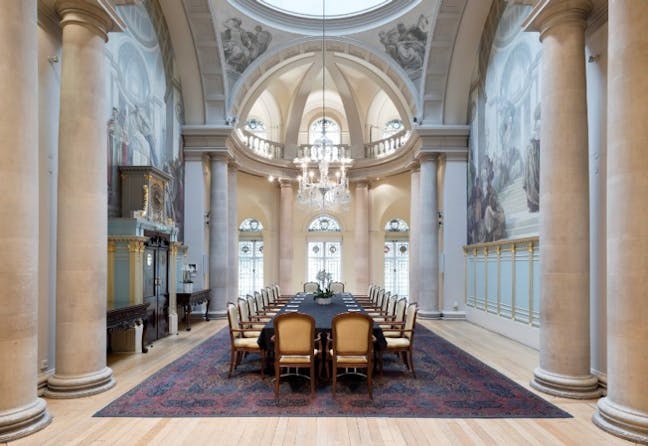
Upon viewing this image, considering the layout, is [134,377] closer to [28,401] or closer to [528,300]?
[28,401]

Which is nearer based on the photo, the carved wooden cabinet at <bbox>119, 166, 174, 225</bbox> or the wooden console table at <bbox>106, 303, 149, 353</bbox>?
the wooden console table at <bbox>106, 303, 149, 353</bbox>

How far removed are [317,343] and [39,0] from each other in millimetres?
5454

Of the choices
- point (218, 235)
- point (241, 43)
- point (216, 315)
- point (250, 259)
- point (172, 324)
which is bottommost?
point (216, 315)

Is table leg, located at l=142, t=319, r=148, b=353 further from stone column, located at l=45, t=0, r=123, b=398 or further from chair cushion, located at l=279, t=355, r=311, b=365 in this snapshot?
chair cushion, located at l=279, t=355, r=311, b=365

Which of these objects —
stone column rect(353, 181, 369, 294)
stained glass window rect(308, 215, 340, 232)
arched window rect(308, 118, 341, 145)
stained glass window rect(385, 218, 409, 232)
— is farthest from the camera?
arched window rect(308, 118, 341, 145)

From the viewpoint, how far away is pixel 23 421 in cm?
434

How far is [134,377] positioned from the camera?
21.1 ft

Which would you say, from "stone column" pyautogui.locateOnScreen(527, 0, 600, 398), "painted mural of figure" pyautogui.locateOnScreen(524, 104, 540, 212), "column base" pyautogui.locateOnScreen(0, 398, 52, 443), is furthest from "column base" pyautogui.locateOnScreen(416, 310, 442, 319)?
"column base" pyautogui.locateOnScreen(0, 398, 52, 443)

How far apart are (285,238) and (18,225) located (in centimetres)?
1377

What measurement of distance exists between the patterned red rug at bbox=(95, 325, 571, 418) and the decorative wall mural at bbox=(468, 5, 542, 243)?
3.59 meters

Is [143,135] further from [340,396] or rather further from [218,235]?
[340,396]

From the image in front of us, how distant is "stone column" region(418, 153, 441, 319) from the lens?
1323 centimetres

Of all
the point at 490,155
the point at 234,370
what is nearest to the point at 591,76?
the point at 490,155

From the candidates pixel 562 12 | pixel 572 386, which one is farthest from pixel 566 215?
pixel 562 12
